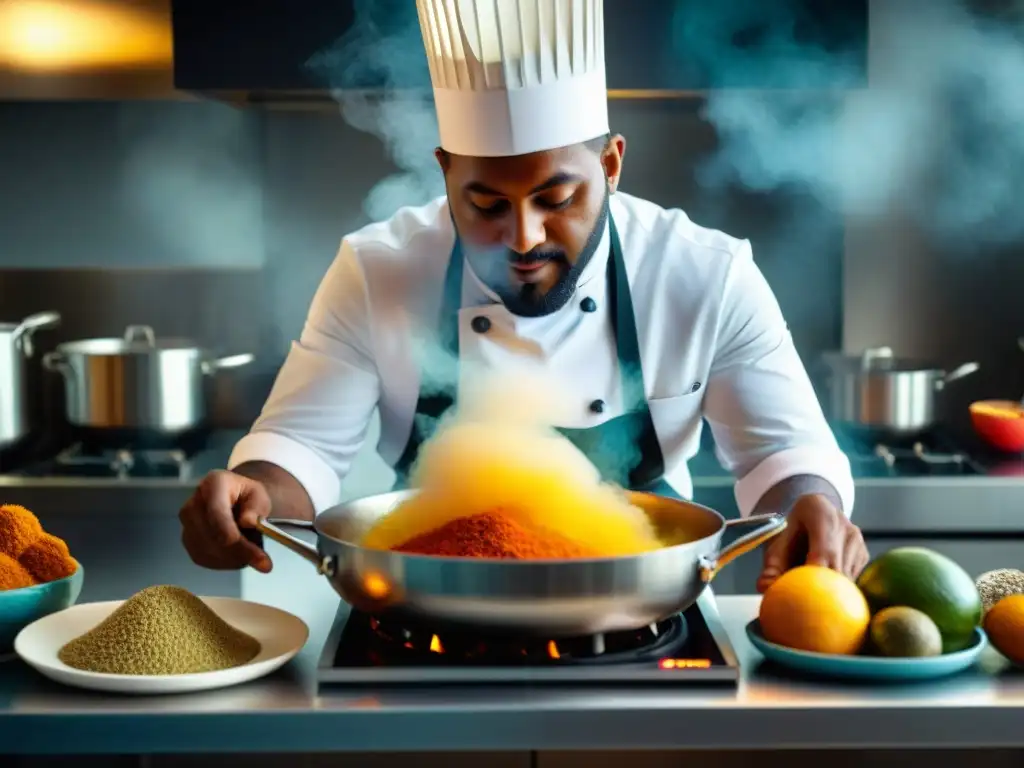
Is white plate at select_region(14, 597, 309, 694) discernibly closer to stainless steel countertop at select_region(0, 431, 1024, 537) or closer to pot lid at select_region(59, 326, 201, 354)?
stainless steel countertop at select_region(0, 431, 1024, 537)

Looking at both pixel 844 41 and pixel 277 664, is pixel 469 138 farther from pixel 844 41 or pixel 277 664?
pixel 844 41

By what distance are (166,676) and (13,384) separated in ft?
6.48

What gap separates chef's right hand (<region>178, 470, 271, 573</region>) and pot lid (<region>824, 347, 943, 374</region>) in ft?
6.06

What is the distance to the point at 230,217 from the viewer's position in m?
3.15

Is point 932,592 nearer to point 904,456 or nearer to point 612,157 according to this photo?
point 612,157

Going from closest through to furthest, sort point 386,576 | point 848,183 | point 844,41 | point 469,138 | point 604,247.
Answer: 1. point 386,576
2. point 469,138
3. point 604,247
4. point 844,41
5. point 848,183

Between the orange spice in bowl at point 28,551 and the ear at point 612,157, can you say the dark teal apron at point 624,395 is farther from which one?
the orange spice in bowl at point 28,551

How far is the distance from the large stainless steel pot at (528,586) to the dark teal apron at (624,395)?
33.4 inches

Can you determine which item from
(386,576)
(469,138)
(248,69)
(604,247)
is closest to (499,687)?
(386,576)

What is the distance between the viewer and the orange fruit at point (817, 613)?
1.15 metres

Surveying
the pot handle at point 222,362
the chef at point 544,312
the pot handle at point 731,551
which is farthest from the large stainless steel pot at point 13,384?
the pot handle at point 731,551

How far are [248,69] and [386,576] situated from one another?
178cm

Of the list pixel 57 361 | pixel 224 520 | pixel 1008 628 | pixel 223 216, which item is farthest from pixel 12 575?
pixel 223 216

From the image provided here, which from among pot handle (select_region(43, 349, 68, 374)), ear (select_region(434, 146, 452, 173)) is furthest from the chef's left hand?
pot handle (select_region(43, 349, 68, 374))
